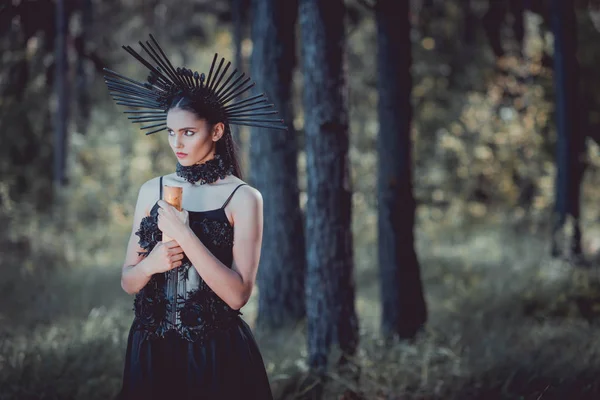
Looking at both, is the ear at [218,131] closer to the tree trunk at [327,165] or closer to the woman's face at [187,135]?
the woman's face at [187,135]

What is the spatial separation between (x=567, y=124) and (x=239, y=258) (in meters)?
8.47

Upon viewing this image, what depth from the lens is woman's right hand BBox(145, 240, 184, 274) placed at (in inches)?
120

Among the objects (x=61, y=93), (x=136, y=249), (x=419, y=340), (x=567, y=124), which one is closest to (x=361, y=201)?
(x=567, y=124)

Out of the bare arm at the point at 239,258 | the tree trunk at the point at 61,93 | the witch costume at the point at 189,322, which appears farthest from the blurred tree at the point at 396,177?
the tree trunk at the point at 61,93

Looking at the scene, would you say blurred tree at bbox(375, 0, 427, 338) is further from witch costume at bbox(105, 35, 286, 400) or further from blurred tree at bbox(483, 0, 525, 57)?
witch costume at bbox(105, 35, 286, 400)

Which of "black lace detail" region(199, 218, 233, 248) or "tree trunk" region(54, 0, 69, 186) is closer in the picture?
"black lace detail" region(199, 218, 233, 248)

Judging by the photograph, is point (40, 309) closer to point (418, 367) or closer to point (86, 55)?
point (86, 55)

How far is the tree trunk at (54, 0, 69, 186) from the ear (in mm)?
9111

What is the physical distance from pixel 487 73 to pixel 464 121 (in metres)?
1.36

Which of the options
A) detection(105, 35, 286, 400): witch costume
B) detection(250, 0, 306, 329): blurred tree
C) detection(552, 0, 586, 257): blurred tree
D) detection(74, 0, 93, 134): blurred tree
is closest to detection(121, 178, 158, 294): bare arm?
detection(105, 35, 286, 400): witch costume

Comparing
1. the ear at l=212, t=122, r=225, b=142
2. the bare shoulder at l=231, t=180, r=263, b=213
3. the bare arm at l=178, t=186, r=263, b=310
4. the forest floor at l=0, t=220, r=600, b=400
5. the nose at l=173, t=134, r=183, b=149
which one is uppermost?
the ear at l=212, t=122, r=225, b=142

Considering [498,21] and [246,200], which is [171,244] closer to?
[246,200]

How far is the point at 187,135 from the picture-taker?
323cm

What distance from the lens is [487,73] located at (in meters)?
15.2
